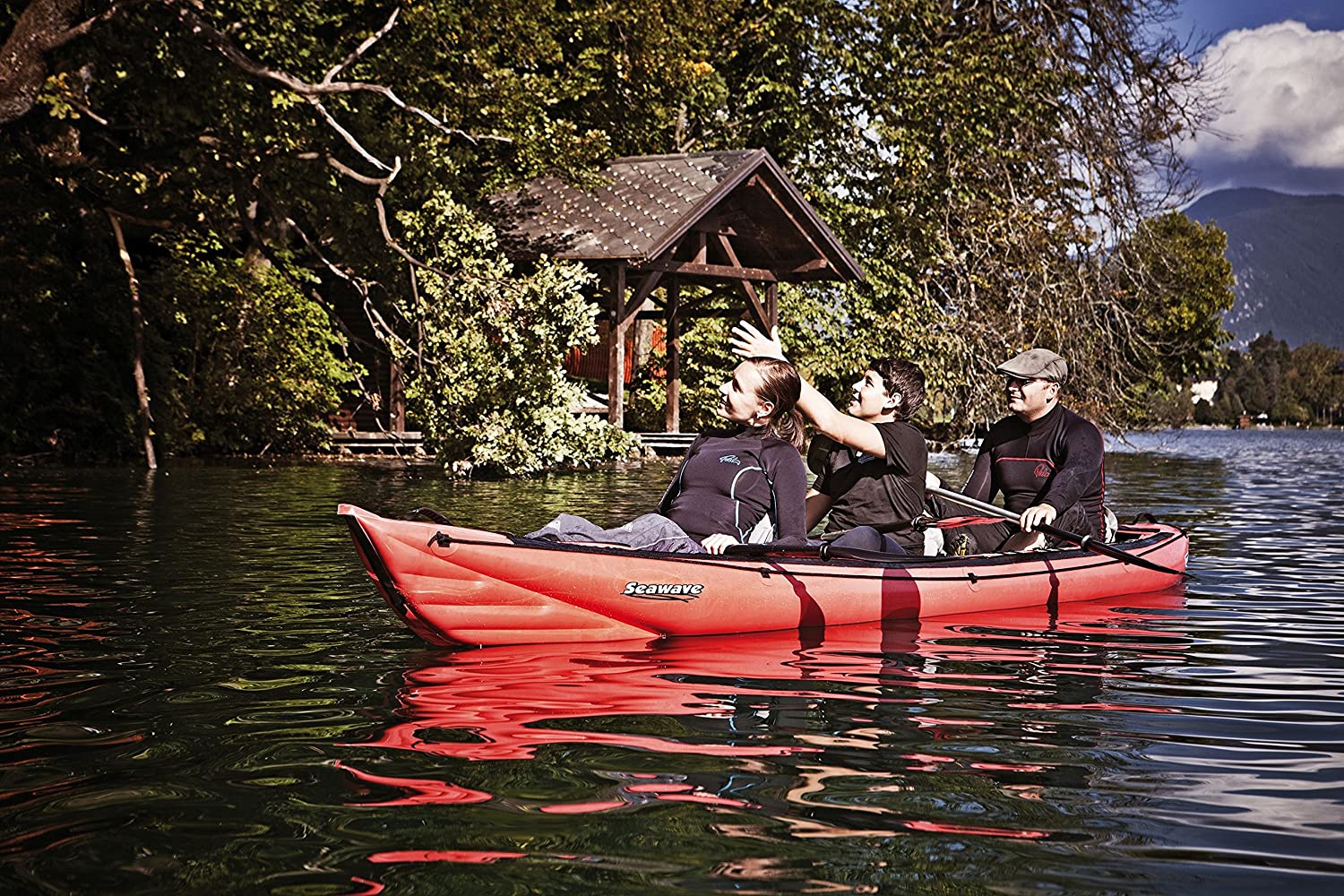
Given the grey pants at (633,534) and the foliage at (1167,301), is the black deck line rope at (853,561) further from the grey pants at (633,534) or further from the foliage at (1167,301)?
the foliage at (1167,301)

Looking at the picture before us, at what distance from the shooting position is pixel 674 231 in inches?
934

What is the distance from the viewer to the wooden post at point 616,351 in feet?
80.6

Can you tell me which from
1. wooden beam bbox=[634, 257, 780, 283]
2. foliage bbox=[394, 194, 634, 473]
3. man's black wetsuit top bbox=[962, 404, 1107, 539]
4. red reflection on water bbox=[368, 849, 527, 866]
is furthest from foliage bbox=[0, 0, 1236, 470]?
red reflection on water bbox=[368, 849, 527, 866]

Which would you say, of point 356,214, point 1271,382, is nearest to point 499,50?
point 356,214

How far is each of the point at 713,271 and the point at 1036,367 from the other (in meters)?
16.6

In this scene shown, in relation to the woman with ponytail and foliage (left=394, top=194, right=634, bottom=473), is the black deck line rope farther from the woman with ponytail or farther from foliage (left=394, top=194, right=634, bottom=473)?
foliage (left=394, top=194, right=634, bottom=473)

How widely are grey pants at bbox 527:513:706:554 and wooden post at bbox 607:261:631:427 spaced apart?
1640cm

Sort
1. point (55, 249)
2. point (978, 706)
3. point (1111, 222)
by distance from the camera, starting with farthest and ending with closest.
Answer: point (1111, 222) < point (55, 249) < point (978, 706)

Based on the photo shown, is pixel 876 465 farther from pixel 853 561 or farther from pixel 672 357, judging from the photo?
pixel 672 357

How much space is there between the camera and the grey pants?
25.1ft

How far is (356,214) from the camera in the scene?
2311 centimetres

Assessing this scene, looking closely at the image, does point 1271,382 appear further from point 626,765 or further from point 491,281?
point 626,765

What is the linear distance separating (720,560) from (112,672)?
3.20m

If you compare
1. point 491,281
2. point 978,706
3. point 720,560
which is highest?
point 491,281
